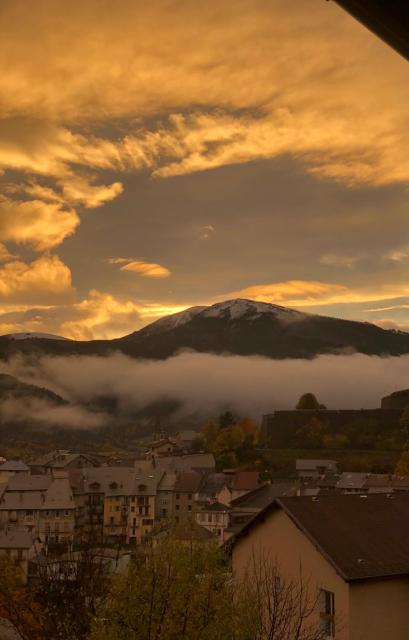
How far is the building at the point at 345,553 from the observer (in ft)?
22.8

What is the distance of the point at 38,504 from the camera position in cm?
3775

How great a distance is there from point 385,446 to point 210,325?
284 ft

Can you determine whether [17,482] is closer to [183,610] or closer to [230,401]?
[183,610]

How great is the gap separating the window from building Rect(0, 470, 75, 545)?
1217 inches

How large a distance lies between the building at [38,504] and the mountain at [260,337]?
73169 millimetres

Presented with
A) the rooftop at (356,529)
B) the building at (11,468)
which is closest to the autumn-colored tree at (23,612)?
the rooftop at (356,529)

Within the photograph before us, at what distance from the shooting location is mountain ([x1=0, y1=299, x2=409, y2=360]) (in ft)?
401

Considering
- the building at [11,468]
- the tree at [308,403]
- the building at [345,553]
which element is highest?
the tree at [308,403]

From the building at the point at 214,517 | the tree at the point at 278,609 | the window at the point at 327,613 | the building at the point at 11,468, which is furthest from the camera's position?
the building at the point at 11,468

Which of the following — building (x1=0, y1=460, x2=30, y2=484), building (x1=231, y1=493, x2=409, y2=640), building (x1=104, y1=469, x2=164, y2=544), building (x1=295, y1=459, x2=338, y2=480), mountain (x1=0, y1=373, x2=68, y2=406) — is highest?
mountain (x1=0, y1=373, x2=68, y2=406)

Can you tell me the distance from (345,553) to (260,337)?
4946 inches

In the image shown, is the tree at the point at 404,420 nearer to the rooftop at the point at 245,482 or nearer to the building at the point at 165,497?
the rooftop at the point at 245,482

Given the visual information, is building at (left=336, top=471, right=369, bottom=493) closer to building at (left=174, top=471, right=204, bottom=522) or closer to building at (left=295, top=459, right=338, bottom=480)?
building at (left=295, top=459, right=338, bottom=480)

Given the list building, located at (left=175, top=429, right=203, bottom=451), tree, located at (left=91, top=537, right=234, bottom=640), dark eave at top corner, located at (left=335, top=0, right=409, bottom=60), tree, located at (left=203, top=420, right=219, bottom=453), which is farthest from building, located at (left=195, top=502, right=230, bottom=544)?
dark eave at top corner, located at (left=335, top=0, right=409, bottom=60)
